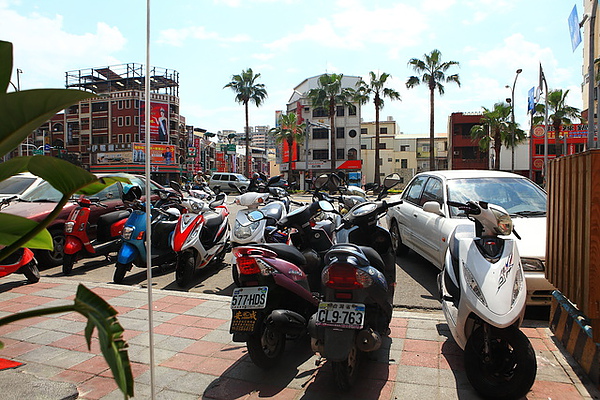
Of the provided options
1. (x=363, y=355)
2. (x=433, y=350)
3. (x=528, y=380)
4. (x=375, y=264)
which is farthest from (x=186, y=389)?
(x=528, y=380)

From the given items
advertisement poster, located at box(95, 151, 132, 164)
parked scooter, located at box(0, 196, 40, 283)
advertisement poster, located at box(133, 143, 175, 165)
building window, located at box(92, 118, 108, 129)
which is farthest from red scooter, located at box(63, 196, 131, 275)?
building window, located at box(92, 118, 108, 129)

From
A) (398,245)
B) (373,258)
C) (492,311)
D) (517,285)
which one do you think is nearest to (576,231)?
(517,285)

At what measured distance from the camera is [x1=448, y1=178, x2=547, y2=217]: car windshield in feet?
19.1

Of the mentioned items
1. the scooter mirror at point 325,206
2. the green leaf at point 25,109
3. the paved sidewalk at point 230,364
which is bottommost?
the paved sidewalk at point 230,364

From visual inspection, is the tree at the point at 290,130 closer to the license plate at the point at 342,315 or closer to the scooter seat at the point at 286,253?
the scooter seat at the point at 286,253

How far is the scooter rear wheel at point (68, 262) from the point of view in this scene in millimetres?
6953

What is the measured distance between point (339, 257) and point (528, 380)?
144cm

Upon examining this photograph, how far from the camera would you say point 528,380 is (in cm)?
288

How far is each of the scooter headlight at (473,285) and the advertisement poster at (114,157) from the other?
190ft

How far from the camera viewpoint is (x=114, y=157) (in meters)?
57.7

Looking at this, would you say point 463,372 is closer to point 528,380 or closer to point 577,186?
point 528,380

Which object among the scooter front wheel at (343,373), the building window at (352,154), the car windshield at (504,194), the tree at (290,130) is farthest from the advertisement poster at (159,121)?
the scooter front wheel at (343,373)

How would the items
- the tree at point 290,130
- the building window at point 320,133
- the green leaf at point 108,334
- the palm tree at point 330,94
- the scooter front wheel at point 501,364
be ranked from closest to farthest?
the green leaf at point 108,334
the scooter front wheel at point 501,364
the palm tree at point 330,94
the tree at point 290,130
the building window at point 320,133

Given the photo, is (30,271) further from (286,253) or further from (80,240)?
(286,253)
